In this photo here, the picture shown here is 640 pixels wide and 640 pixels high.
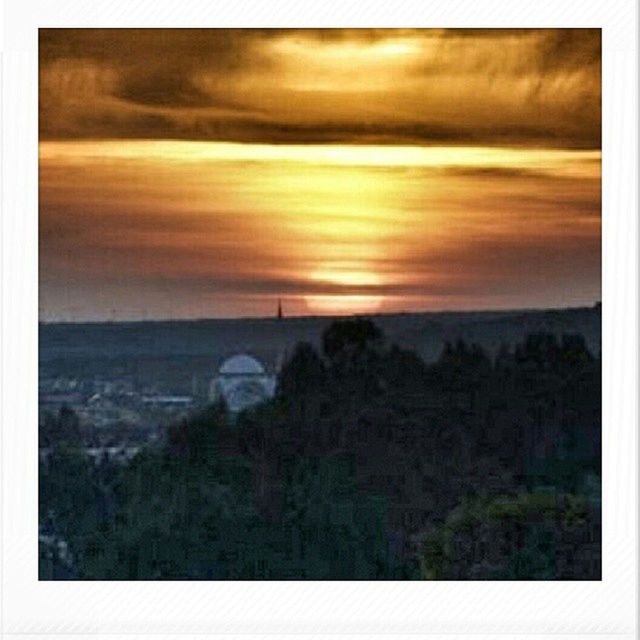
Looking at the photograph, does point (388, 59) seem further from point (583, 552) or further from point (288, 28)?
point (583, 552)

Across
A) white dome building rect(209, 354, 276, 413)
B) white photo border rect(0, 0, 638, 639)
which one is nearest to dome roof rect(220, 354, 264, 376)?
white dome building rect(209, 354, 276, 413)

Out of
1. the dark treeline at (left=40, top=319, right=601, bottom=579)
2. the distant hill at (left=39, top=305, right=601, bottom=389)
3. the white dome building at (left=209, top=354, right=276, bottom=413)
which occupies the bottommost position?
the dark treeline at (left=40, top=319, right=601, bottom=579)

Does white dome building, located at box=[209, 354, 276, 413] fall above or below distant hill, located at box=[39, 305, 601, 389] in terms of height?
below

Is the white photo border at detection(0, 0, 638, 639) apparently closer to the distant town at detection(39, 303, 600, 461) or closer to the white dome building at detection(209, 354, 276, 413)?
the distant town at detection(39, 303, 600, 461)

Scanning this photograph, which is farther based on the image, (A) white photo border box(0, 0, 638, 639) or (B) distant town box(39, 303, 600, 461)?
(B) distant town box(39, 303, 600, 461)
